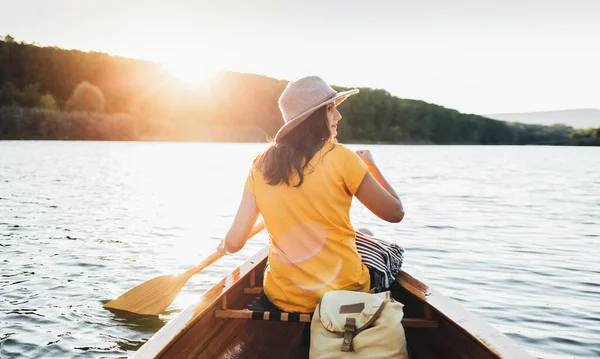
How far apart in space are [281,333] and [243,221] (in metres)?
0.93

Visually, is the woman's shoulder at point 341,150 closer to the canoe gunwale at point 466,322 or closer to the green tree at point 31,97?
the canoe gunwale at point 466,322

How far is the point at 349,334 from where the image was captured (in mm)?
2252

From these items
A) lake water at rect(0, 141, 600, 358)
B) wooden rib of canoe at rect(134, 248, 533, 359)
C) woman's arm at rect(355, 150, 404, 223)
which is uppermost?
woman's arm at rect(355, 150, 404, 223)

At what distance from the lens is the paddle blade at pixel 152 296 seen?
473 cm

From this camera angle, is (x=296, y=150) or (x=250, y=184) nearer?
(x=296, y=150)

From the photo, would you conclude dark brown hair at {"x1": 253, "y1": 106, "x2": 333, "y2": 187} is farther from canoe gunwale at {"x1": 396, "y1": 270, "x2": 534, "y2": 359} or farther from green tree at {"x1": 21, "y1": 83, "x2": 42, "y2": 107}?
green tree at {"x1": 21, "y1": 83, "x2": 42, "y2": 107}

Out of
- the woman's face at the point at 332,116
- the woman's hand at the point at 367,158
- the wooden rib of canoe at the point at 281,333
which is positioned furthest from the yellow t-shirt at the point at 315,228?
the wooden rib of canoe at the point at 281,333

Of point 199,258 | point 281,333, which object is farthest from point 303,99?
point 199,258

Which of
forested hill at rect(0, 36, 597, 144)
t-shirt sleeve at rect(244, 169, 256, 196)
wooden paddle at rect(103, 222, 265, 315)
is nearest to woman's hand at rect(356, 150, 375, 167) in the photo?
t-shirt sleeve at rect(244, 169, 256, 196)

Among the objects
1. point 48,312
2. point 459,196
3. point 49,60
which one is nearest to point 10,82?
point 49,60

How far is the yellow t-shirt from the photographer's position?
2.42 meters

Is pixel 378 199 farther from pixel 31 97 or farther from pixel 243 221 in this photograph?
pixel 31 97

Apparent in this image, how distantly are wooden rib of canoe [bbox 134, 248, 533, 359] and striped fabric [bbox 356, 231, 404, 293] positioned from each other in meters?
0.22

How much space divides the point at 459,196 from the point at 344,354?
16.0m
